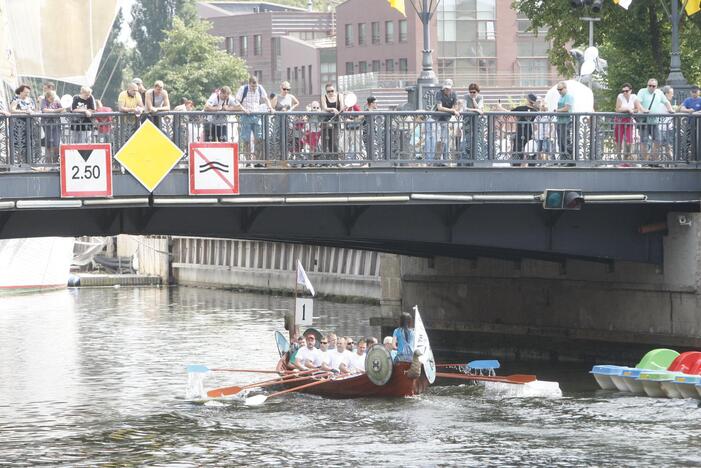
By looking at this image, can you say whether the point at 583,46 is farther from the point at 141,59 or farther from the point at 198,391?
the point at 141,59

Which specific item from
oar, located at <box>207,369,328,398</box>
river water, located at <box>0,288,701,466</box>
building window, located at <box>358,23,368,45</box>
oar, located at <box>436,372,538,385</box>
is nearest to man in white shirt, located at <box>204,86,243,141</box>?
river water, located at <box>0,288,701,466</box>

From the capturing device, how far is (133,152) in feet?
106

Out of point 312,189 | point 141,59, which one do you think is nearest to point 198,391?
point 312,189

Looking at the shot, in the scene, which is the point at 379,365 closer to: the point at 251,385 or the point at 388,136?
the point at 251,385

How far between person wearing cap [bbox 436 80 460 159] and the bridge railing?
0.02 meters

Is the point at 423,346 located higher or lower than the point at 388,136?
lower

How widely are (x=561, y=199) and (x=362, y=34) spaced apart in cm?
8218

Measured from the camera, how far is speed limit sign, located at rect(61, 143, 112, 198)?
31.8 m

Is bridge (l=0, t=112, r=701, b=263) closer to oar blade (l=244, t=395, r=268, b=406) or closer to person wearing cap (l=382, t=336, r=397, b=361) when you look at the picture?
person wearing cap (l=382, t=336, r=397, b=361)

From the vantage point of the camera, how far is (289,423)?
114 ft

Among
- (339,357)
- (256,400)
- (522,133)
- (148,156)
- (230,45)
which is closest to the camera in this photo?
(148,156)

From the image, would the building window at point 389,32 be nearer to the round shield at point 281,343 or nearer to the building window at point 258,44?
the building window at point 258,44

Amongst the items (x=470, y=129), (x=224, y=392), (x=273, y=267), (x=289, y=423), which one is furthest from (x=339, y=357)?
(x=273, y=267)

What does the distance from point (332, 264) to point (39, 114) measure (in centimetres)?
4222
